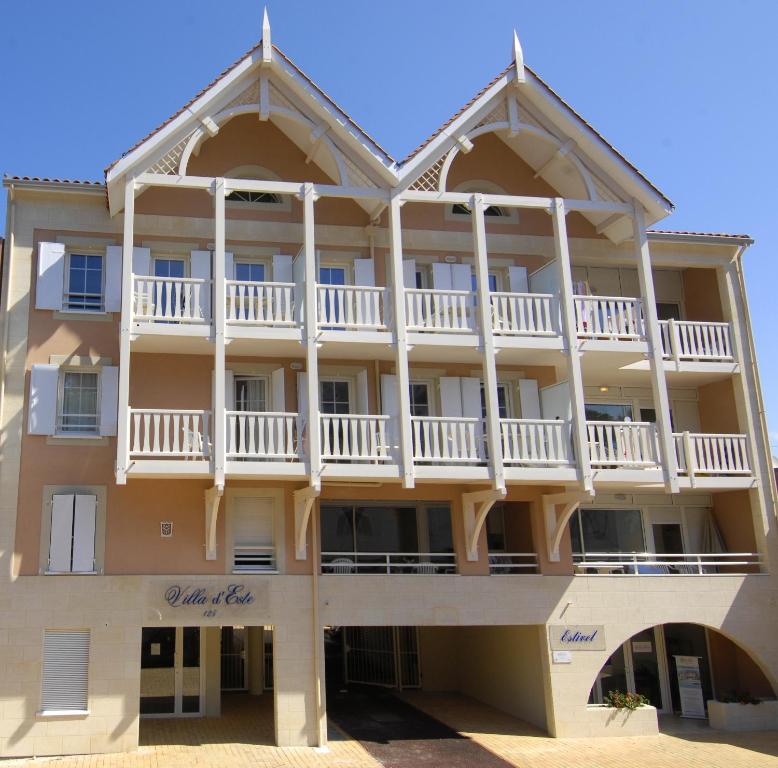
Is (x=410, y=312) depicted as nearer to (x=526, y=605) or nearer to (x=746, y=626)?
(x=526, y=605)

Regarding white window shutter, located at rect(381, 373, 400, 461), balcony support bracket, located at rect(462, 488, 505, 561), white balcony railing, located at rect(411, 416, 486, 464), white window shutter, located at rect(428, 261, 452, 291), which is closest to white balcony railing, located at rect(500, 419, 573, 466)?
white balcony railing, located at rect(411, 416, 486, 464)

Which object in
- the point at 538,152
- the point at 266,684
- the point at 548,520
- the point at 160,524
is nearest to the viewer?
the point at 160,524

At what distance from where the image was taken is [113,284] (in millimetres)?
19906

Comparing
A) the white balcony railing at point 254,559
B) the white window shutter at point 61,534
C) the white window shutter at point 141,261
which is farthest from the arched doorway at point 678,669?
the white window shutter at point 141,261

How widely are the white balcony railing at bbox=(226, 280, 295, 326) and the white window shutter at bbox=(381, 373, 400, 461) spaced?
8.60ft

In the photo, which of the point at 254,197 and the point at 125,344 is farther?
the point at 254,197

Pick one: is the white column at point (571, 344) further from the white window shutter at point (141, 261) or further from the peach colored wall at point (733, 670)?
the white window shutter at point (141, 261)

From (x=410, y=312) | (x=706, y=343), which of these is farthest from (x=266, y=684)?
(x=706, y=343)

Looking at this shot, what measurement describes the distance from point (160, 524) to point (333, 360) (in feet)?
17.1

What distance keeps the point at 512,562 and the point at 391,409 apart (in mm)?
5154

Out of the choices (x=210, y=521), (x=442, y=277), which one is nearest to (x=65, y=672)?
(x=210, y=521)

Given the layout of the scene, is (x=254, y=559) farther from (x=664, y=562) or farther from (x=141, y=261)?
(x=664, y=562)

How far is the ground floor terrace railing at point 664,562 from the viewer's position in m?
21.4

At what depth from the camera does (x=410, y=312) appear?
19.9 metres
